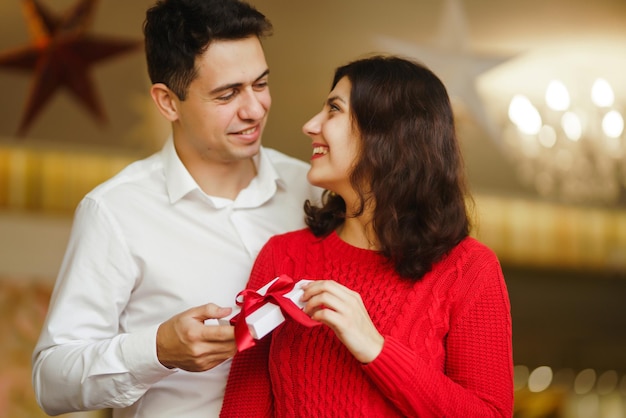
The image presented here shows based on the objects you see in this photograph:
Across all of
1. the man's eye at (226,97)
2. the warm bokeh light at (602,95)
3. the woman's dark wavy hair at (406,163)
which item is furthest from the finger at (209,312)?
the warm bokeh light at (602,95)

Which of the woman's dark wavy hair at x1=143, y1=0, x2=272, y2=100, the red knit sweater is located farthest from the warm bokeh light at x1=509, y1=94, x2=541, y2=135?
the red knit sweater

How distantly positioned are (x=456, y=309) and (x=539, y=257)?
4.70 metres

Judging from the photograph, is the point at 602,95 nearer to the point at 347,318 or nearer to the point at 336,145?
the point at 336,145

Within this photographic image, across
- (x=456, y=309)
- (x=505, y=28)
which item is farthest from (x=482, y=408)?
(x=505, y=28)

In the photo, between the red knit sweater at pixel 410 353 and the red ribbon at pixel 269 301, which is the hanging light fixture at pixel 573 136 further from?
the red ribbon at pixel 269 301

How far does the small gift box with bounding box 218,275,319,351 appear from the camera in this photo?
159cm

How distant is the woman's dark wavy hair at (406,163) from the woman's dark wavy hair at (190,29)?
396 millimetres

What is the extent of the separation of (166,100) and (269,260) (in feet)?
1.80

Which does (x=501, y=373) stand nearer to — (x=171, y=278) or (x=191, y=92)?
(x=171, y=278)

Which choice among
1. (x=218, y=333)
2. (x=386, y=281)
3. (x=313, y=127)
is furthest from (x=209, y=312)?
(x=313, y=127)

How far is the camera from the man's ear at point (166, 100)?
217 centimetres

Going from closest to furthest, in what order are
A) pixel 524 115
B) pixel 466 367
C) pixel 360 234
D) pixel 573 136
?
pixel 466 367 < pixel 360 234 < pixel 573 136 < pixel 524 115

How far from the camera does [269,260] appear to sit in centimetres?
192

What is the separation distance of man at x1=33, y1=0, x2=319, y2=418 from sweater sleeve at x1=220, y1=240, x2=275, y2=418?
112mm
